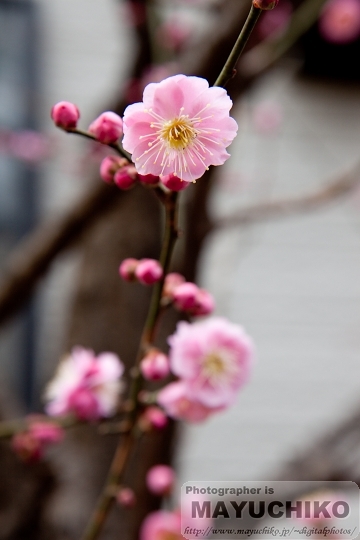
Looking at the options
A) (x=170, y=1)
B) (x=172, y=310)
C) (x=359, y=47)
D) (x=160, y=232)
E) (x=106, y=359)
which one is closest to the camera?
(x=106, y=359)

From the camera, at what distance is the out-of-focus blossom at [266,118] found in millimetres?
1997

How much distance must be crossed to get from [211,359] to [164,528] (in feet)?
1.27

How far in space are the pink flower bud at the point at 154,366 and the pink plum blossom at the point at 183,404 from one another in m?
0.05

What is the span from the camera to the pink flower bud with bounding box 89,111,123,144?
0.34m

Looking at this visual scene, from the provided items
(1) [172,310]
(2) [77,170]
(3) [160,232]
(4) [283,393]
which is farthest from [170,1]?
(4) [283,393]

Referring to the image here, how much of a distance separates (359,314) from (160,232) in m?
1.23

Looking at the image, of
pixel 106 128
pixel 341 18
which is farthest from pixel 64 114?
pixel 341 18

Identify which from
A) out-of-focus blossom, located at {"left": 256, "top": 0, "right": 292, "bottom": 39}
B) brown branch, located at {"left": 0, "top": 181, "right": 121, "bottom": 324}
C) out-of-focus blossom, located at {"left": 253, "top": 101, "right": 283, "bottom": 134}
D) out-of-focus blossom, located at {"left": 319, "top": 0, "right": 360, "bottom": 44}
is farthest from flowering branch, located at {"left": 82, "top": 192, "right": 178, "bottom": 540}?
out-of-focus blossom, located at {"left": 253, "top": 101, "right": 283, "bottom": 134}

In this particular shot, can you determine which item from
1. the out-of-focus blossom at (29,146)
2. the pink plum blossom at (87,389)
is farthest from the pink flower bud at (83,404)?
the out-of-focus blossom at (29,146)

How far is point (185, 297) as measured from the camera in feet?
1.36

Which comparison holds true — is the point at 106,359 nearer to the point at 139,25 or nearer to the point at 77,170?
the point at 139,25

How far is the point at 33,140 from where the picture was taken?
6.31 ft

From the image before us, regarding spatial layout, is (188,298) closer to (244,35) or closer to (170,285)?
(170,285)

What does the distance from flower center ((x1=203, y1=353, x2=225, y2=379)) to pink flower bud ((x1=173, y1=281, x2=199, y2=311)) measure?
0.08 m
